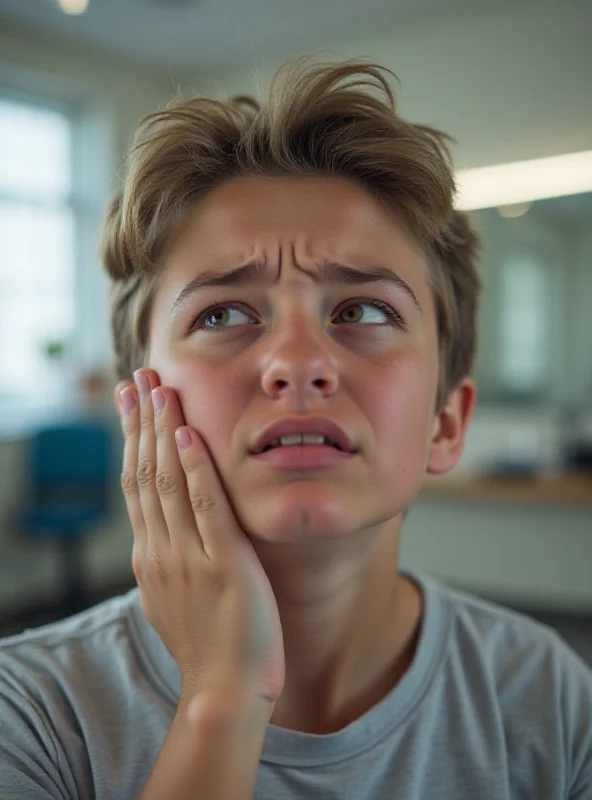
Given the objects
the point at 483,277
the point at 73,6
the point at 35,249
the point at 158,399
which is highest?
the point at 73,6

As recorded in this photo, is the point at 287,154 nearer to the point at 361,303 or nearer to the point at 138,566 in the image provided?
the point at 361,303

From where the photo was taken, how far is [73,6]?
421 centimetres

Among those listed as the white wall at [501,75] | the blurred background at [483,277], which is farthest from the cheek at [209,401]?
the white wall at [501,75]

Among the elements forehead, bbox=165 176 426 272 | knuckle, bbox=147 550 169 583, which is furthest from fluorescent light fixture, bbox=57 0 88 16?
knuckle, bbox=147 550 169 583

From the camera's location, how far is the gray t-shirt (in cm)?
91

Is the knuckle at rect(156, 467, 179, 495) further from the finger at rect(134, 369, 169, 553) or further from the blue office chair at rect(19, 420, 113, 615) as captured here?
the blue office chair at rect(19, 420, 113, 615)

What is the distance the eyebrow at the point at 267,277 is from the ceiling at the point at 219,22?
152 inches

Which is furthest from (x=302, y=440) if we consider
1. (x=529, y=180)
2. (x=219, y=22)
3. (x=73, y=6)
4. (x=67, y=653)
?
(x=219, y=22)

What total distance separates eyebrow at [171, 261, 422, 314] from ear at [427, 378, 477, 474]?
0.26 metres

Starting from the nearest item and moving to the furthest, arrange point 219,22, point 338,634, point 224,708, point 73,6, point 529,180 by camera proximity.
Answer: point 224,708 < point 338,634 < point 73,6 < point 529,180 < point 219,22

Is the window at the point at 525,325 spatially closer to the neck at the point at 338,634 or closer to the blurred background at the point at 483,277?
the blurred background at the point at 483,277

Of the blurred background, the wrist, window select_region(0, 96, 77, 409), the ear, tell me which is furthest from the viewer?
window select_region(0, 96, 77, 409)

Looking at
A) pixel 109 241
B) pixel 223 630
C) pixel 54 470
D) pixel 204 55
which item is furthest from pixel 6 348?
pixel 223 630

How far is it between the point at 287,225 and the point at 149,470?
13.9 inches
